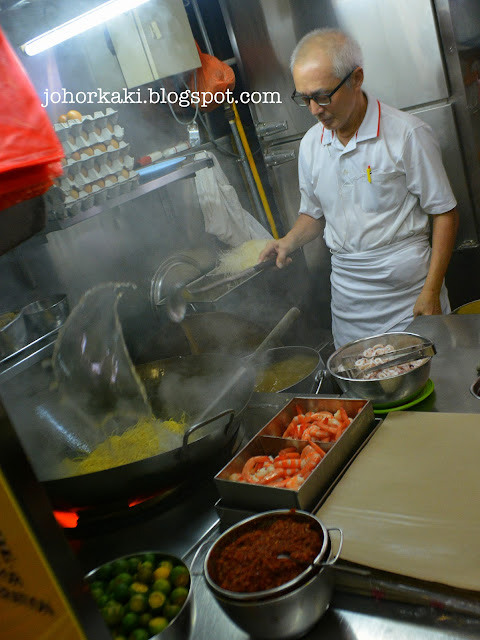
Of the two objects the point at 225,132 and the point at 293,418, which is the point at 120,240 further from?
the point at 293,418

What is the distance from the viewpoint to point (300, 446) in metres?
1.54

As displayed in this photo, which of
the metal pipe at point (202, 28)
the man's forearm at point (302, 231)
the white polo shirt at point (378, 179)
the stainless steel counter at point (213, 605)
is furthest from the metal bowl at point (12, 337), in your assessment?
the metal pipe at point (202, 28)

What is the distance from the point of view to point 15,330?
2176mm

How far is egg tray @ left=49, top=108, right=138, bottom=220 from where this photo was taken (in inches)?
97.7

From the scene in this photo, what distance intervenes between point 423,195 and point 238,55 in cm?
201

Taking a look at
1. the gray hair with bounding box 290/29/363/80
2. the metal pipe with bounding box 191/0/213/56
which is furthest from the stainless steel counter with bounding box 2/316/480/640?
the metal pipe with bounding box 191/0/213/56

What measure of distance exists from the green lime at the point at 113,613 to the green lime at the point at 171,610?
9cm

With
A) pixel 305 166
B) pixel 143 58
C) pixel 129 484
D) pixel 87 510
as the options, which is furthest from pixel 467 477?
pixel 143 58

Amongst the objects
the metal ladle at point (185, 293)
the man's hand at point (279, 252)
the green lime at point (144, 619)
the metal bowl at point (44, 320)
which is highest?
the metal bowl at point (44, 320)

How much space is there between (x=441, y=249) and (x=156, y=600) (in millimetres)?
2179

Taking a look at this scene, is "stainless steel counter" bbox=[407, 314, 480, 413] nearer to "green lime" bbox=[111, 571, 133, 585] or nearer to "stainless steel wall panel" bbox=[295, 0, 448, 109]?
"green lime" bbox=[111, 571, 133, 585]

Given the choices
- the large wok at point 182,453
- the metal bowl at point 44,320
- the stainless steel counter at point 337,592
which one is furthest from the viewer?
the metal bowl at point 44,320

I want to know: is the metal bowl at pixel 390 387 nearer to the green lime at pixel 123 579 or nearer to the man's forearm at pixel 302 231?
the green lime at pixel 123 579

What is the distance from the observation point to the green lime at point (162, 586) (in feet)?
3.94
